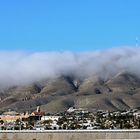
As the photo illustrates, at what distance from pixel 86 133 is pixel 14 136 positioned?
16938 millimetres

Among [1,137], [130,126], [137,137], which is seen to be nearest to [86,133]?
[137,137]

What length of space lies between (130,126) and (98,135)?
40752mm

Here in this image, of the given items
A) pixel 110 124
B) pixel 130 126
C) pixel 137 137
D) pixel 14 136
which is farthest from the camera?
pixel 110 124

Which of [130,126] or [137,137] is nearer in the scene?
[137,137]

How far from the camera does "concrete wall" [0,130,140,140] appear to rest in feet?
422

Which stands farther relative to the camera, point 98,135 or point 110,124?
point 110,124

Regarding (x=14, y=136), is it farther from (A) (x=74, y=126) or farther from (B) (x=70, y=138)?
(A) (x=74, y=126)

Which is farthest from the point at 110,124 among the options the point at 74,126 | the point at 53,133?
the point at 53,133

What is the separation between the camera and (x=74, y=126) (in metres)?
180

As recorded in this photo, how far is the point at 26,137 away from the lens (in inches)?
5330

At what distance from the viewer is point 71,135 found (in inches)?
5192

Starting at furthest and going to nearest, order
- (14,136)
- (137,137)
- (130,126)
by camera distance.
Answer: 1. (130,126)
2. (14,136)
3. (137,137)

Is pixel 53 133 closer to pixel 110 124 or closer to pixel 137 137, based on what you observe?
pixel 137 137

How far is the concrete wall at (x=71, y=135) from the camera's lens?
129 metres
